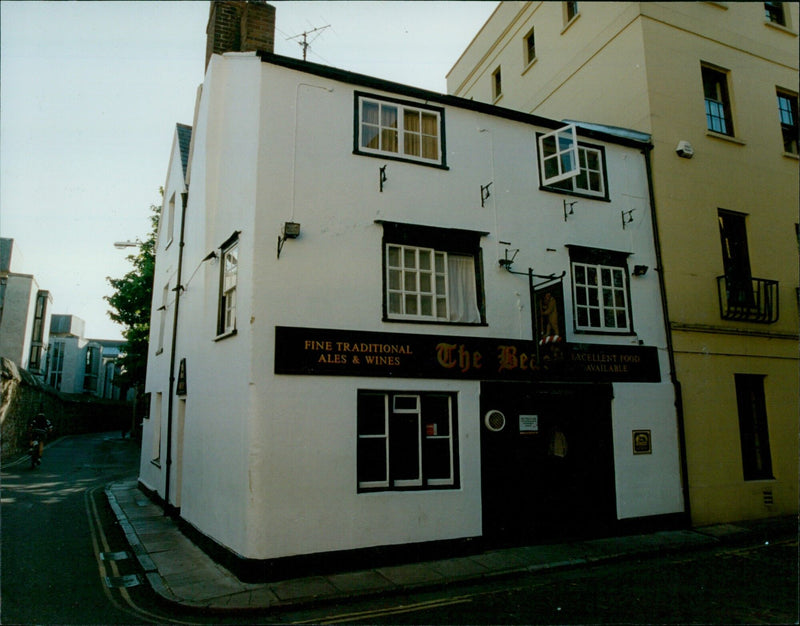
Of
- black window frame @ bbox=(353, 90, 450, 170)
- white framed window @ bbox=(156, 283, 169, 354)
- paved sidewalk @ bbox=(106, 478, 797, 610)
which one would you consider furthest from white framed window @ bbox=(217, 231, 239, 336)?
white framed window @ bbox=(156, 283, 169, 354)

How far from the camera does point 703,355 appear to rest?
12.0 meters

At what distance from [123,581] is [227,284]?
5.01 m

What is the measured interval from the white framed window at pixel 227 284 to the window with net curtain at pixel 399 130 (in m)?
2.92

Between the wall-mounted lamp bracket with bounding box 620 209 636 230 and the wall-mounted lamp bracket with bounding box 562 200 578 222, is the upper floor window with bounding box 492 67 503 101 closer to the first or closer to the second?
the wall-mounted lamp bracket with bounding box 620 209 636 230

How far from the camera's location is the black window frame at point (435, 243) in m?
9.39

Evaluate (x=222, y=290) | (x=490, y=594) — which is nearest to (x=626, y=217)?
(x=490, y=594)

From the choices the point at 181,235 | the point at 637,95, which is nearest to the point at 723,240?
the point at 637,95

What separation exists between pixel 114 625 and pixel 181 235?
33.2 ft

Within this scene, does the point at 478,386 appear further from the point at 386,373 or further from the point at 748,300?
the point at 748,300

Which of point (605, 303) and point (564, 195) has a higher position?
point (564, 195)

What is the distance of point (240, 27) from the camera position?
1297cm

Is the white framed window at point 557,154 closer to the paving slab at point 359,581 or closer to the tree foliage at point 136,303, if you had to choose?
the paving slab at point 359,581

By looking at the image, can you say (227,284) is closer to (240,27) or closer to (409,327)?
(409,327)

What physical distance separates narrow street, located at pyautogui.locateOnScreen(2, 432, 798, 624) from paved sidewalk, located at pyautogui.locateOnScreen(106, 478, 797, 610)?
15 centimetres
